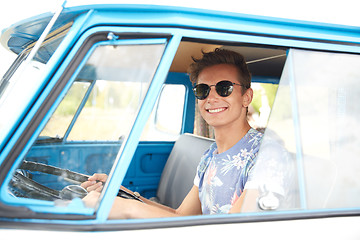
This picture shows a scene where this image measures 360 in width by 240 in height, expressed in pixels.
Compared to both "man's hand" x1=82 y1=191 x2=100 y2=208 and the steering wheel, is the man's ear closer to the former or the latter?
the steering wheel

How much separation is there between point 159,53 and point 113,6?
26cm

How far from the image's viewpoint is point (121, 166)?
125 cm

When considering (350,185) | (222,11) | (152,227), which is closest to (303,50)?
(222,11)

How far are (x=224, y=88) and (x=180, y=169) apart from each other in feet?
5.04

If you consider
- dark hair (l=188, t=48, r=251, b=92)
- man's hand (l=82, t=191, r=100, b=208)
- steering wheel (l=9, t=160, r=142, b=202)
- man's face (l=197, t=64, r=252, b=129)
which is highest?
dark hair (l=188, t=48, r=251, b=92)

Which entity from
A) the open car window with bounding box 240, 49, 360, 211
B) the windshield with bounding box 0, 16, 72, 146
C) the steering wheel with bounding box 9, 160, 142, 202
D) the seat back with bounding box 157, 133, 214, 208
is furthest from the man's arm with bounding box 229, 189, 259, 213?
the seat back with bounding box 157, 133, 214, 208

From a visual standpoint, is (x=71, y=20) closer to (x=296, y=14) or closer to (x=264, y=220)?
(x=296, y=14)

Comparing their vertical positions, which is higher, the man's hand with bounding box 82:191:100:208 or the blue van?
the blue van

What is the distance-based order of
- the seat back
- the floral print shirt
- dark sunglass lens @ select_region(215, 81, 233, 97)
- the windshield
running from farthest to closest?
the seat back < dark sunglass lens @ select_region(215, 81, 233, 97) < the floral print shirt < the windshield

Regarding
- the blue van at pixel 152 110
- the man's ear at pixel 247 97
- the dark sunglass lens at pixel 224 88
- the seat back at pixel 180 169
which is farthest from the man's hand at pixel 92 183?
the seat back at pixel 180 169

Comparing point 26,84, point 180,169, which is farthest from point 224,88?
point 180,169

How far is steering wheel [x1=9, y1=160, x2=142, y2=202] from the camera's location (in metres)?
1.50

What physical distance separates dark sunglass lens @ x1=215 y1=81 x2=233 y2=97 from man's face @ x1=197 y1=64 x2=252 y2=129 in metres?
0.02

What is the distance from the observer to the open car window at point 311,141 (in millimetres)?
1494
